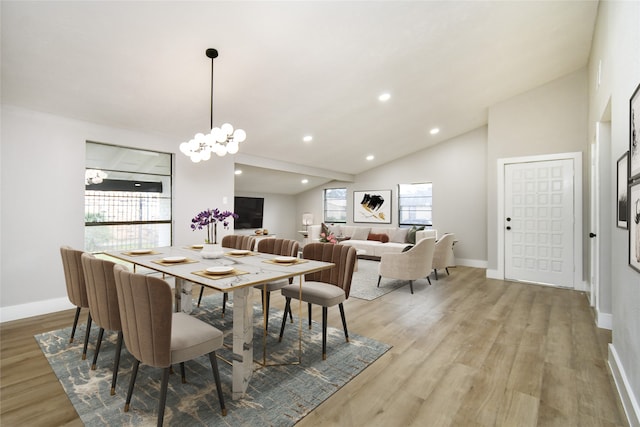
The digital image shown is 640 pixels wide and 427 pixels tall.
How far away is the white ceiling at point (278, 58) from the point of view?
2404 mm

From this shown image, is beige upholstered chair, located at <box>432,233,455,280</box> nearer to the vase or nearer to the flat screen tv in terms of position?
the vase

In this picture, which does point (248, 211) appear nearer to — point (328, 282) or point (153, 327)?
point (328, 282)

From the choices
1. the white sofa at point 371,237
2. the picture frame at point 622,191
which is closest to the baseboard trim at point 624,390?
the picture frame at point 622,191

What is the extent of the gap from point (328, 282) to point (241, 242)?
4.75 ft

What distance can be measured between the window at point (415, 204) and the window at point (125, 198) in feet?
18.3

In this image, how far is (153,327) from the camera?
58.6 inches

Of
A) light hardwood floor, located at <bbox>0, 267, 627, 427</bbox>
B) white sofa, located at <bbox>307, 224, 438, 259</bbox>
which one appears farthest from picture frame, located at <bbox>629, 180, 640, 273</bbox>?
white sofa, located at <bbox>307, 224, 438, 259</bbox>

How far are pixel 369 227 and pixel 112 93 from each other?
624 cm

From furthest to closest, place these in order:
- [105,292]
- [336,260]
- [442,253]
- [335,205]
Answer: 1. [335,205]
2. [442,253]
3. [336,260]
4. [105,292]

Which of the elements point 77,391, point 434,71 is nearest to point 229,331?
point 77,391

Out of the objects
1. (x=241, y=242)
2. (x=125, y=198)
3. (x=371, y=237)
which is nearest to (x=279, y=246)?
(x=241, y=242)

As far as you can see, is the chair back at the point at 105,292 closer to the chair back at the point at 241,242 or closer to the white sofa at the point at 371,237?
the chair back at the point at 241,242

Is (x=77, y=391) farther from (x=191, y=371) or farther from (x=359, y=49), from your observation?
(x=359, y=49)

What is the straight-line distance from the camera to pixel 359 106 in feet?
15.1
